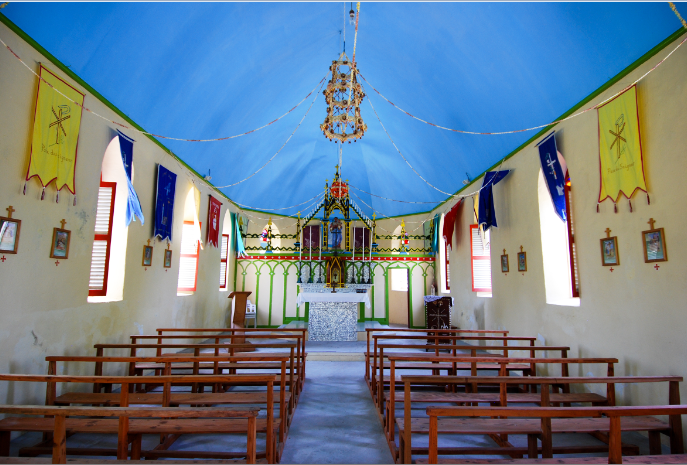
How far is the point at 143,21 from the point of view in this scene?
4688 mm

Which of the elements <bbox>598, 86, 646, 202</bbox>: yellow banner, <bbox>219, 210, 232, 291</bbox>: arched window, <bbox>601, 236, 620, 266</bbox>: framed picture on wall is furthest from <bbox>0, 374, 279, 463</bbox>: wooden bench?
<bbox>219, 210, 232, 291</bbox>: arched window

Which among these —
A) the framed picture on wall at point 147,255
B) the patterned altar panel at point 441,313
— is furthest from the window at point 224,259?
the patterned altar panel at point 441,313

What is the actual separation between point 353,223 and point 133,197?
25.5 ft

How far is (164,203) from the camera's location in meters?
6.96

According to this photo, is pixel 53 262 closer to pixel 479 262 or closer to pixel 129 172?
pixel 129 172

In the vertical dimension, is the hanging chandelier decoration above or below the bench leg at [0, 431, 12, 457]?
above

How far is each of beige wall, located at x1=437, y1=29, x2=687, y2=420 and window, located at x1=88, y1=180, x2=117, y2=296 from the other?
22.1 feet

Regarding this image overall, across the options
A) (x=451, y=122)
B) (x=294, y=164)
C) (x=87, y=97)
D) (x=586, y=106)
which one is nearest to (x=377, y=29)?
(x=451, y=122)

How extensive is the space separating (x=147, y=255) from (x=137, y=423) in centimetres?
420

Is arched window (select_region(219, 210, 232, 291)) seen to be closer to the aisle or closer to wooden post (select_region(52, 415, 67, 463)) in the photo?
the aisle

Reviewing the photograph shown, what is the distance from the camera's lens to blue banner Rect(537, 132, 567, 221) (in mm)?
5445

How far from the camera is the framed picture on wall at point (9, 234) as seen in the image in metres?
3.73

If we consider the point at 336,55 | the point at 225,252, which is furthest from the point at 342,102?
the point at 225,252

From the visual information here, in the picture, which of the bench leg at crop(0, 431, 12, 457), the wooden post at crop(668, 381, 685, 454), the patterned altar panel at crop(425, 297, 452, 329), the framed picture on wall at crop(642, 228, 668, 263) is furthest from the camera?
the patterned altar panel at crop(425, 297, 452, 329)
